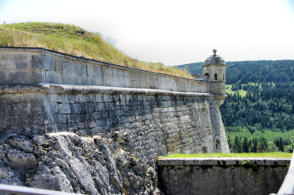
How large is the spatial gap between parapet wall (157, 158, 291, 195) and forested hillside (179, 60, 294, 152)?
71945 mm

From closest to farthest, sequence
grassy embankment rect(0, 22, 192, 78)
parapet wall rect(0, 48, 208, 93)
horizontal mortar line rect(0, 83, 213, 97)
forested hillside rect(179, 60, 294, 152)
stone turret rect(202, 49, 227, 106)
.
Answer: horizontal mortar line rect(0, 83, 213, 97), parapet wall rect(0, 48, 208, 93), grassy embankment rect(0, 22, 192, 78), stone turret rect(202, 49, 227, 106), forested hillside rect(179, 60, 294, 152)

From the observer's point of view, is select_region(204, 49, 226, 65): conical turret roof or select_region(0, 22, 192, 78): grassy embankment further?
select_region(204, 49, 226, 65): conical turret roof

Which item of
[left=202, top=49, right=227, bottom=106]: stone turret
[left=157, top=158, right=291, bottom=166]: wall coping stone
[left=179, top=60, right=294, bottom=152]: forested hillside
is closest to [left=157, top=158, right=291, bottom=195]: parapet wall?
[left=157, top=158, right=291, bottom=166]: wall coping stone

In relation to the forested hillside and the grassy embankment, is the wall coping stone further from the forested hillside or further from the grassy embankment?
the forested hillside

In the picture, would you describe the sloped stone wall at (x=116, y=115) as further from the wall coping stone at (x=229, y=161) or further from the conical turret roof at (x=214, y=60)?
the conical turret roof at (x=214, y=60)

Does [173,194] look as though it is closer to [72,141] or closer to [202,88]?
[72,141]

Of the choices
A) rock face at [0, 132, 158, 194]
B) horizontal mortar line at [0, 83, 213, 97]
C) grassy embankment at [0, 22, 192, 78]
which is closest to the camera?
rock face at [0, 132, 158, 194]

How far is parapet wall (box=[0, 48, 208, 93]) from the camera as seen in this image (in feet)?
20.9

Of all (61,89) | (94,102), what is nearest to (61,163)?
(61,89)

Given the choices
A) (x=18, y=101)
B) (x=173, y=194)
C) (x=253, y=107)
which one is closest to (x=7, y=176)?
(x=18, y=101)

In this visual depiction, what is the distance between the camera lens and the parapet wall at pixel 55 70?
6363mm

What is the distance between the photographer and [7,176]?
5.52 m

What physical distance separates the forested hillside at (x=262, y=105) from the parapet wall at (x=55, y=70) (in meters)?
73.9

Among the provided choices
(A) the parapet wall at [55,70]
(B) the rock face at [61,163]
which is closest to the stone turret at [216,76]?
(A) the parapet wall at [55,70]
